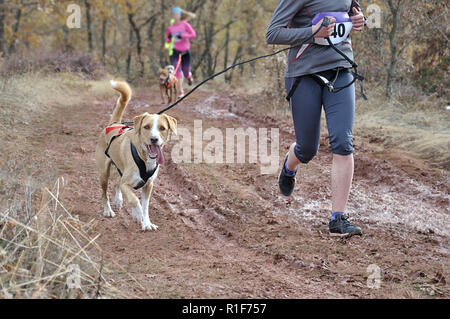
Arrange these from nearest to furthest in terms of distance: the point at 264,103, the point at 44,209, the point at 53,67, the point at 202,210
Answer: the point at 44,209
the point at 202,210
the point at 264,103
the point at 53,67

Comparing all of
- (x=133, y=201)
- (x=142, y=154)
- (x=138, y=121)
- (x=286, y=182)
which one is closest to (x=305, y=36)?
(x=286, y=182)

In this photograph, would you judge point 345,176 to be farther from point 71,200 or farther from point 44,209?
point 71,200

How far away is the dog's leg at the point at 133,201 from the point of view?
457 centimetres

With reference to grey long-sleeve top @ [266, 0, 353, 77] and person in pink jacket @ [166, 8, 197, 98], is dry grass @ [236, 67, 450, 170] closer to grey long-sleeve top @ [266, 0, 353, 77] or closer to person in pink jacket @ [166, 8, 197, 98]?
person in pink jacket @ [166, 8, 197, 98]

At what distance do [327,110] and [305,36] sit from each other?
629 millimetres

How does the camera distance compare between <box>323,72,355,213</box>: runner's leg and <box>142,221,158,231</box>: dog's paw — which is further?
<box>142,221,158,231</box>: dog's paw

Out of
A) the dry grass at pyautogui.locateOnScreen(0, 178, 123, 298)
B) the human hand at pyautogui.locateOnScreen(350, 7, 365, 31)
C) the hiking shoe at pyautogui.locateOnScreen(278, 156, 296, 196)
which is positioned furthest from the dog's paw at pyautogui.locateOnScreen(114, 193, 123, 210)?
the human hand at pyautogui.locateOnScreen(350, 7, 365, 31)

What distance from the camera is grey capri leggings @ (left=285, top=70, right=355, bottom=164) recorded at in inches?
156

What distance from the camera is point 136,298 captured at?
2.70 metres

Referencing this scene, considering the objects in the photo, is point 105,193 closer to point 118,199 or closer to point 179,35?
point 118,199

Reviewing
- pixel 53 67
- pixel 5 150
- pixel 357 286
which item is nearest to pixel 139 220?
pixel 357 286

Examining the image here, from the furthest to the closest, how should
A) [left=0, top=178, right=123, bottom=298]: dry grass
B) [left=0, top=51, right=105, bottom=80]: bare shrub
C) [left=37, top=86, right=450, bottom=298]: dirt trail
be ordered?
[left=0, top=51, right=105, bottom=80]: bare shrub → [left=37, top=86, right=450, bottom=298]: dirt trail → [left=0, top=178, right=123, bottom=298]: dry grass

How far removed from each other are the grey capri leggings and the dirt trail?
0.85m
